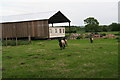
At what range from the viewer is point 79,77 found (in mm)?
7176

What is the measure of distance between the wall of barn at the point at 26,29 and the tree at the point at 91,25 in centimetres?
3082

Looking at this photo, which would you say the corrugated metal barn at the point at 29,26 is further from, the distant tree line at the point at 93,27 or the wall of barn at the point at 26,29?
the distant tree line at the point at 93,27

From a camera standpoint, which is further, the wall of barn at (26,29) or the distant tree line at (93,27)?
the distant tree line at (93,27)

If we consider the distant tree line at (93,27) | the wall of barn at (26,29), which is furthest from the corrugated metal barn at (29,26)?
the distant tree line at (93,27)

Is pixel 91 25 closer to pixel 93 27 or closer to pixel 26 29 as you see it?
pixel 93 27

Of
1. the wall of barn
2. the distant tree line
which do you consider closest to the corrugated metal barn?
the wall of barn

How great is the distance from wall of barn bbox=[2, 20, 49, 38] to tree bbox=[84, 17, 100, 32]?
3082cm

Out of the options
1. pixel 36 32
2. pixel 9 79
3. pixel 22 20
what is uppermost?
pixel 22 20

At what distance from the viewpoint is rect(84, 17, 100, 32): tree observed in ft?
214

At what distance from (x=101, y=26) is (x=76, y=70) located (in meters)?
60.7

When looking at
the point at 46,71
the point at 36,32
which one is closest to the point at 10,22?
the point at 36,32

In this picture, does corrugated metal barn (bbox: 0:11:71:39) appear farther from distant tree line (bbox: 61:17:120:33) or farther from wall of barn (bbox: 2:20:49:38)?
distant tree line (bbox: 61:17:120:33)

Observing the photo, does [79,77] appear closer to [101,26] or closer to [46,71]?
[46,71]

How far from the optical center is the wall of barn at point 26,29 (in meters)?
37.8
